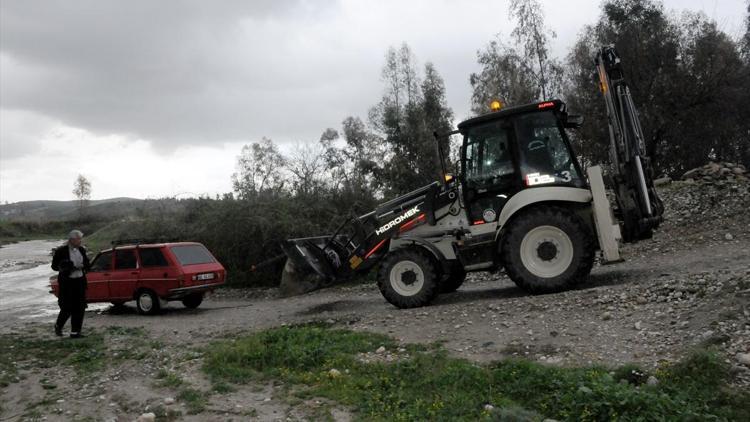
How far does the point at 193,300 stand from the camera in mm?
14016

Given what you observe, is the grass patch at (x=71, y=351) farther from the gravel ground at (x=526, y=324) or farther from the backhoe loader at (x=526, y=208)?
the backhoe loader at (x=526, y=208)

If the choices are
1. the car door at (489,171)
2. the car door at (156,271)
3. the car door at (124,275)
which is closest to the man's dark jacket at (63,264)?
the car door at (156,271)

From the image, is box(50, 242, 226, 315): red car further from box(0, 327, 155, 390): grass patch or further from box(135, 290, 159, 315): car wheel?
box(0, 327, 155, 390): grass patch

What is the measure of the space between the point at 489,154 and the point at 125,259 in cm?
882

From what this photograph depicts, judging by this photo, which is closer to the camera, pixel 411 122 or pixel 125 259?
pixel 125 259

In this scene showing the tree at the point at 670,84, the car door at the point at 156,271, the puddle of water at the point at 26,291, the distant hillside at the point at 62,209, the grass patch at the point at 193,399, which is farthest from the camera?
the distant hillside at the point at 62,209

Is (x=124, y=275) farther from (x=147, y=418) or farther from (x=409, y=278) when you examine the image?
(x=147, y=418)

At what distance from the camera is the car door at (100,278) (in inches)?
530

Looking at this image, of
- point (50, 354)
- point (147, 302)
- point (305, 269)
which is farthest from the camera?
point (147, 302)

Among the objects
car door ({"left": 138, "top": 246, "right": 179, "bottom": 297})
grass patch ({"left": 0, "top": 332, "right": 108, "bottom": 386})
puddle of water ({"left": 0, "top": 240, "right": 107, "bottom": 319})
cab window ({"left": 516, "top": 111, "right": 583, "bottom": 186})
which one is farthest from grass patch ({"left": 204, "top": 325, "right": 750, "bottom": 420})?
puddle of water ({"left": 0, "top": 240, "right": 107, "bottom": 319})

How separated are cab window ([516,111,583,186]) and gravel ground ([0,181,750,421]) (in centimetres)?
196

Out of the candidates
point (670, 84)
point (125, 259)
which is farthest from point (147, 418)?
point (670, 84)

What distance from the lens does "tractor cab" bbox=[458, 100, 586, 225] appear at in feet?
30.9

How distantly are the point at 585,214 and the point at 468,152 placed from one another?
2155mm
